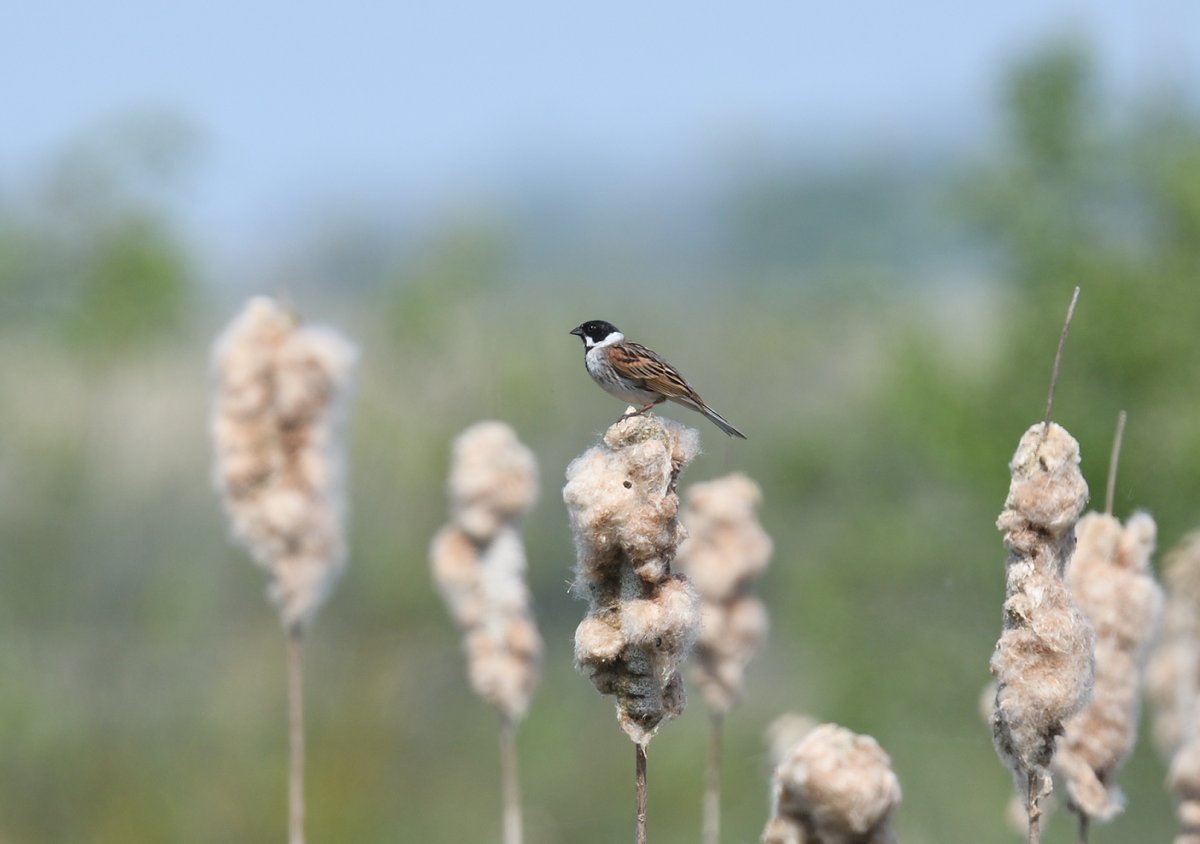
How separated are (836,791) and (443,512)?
1776cm

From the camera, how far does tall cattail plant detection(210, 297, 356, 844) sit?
5.05 m

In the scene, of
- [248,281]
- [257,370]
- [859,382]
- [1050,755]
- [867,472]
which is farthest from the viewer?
[248,281]

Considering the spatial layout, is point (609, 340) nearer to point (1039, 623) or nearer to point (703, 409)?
point (703, 409)

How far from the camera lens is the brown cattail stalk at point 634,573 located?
3.14 meters

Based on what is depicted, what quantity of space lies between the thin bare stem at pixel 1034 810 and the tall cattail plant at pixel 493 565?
→ 2265 mm

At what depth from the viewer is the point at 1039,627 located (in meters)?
3.24

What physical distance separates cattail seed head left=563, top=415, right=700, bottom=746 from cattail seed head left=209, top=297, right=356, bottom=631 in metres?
2.00

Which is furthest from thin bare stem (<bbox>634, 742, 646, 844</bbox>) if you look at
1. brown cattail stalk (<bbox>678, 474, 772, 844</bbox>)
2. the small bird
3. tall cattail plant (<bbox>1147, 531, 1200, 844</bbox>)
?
tall cattail plant (<bbox>1147, 531, 1200, 844</bbox>)

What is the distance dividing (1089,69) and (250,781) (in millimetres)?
13947

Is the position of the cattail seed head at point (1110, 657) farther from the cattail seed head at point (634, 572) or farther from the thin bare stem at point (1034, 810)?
the cattail seed head at point (634, 572)

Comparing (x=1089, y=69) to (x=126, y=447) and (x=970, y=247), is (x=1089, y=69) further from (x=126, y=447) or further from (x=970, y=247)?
(x=126, y=447)

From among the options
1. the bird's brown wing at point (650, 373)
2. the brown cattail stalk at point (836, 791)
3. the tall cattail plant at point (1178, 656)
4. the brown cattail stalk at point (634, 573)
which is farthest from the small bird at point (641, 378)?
the tall cattail plant at point (1178, 656)

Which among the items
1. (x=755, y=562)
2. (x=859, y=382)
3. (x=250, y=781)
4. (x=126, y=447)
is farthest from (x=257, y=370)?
(x=859, y=382)

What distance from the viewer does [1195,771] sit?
4020 mm
